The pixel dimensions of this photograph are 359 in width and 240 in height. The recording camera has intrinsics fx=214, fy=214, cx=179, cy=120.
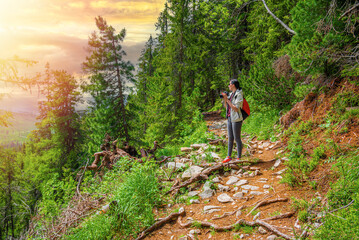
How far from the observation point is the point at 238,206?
14.0ft

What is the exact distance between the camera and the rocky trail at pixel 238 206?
11.2 ft

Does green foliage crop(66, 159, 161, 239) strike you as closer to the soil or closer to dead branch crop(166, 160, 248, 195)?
the soil

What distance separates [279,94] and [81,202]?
25.9ft

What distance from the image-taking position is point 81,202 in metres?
5.51

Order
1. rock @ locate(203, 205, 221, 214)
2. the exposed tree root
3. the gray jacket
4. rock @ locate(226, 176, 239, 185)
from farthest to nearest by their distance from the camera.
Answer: the gray jacket, rock @ locate(226, 176, 239, 185), rock @ locate(203, 205, 221, 214), the exposed tree root

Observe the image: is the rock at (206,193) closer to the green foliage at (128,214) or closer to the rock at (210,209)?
the rock at (210,209)

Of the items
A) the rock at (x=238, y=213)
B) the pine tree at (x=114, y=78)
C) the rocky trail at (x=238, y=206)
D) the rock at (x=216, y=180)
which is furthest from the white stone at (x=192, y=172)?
the pine tree at (x=114, y=78)

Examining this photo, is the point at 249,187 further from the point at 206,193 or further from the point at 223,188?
the point at 206,193

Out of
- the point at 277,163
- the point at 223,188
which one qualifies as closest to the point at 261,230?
the point at 223,188

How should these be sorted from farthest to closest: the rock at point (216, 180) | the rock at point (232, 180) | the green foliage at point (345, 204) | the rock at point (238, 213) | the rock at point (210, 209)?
the rock at point (216, 180) < the rock at point (232, 180) < the rock at point (210, 209) < the rock at point (238, 213) < the green foliage at point (345, 204)

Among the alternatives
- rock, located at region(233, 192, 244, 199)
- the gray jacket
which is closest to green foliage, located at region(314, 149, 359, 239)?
rock, located at region(233, 192, 244, 199)

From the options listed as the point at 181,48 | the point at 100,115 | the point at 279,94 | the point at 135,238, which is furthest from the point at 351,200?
the point at 100,115

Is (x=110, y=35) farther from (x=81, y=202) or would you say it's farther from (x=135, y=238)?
(x=135, y=238)

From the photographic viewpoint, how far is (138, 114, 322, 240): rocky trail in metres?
3.41
